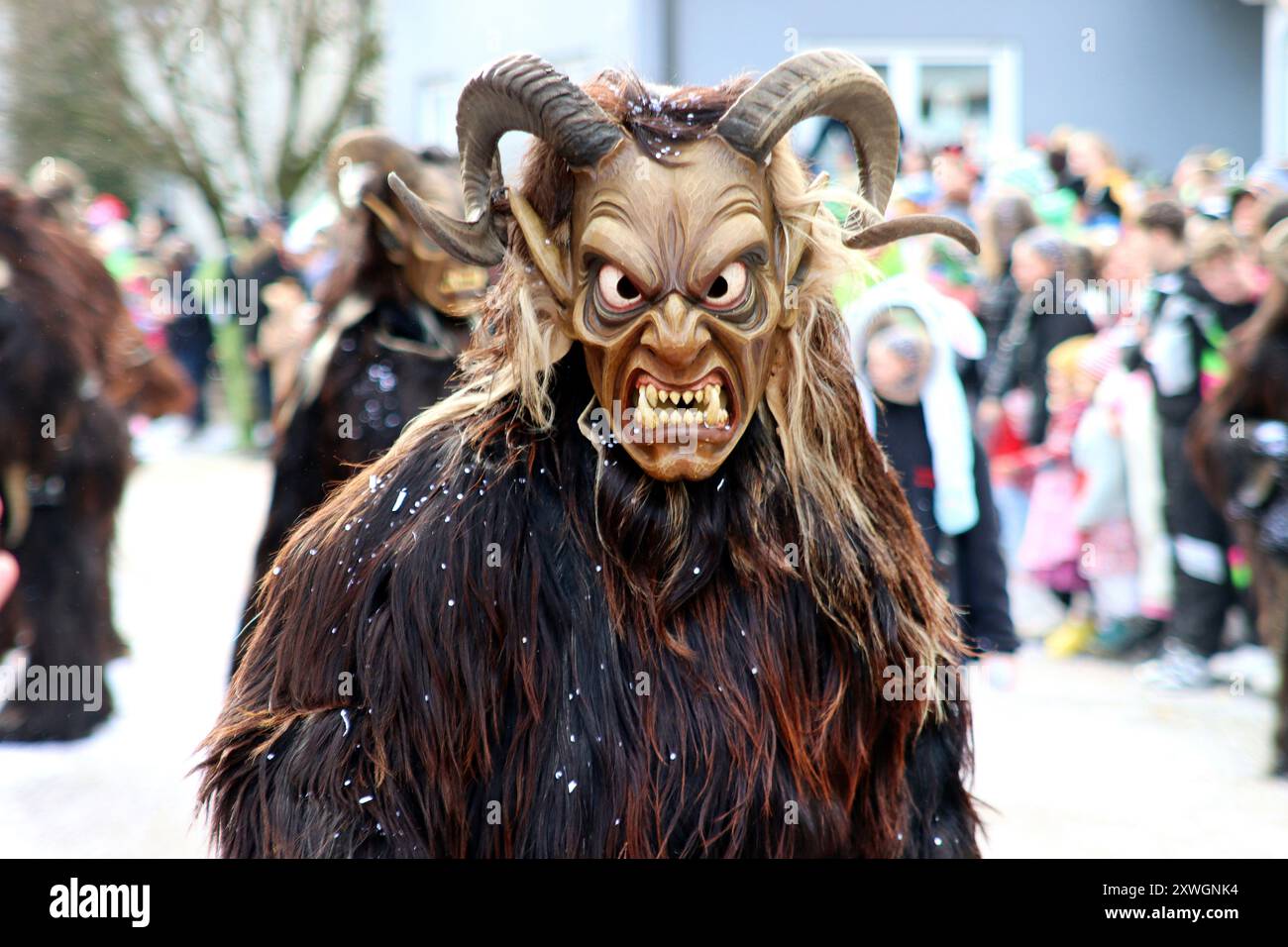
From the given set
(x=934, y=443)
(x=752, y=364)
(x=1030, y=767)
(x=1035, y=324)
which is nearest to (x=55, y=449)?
(x=934, y=443)

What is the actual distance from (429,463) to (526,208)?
459mm

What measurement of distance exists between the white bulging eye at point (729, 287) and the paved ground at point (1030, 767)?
2.24 m

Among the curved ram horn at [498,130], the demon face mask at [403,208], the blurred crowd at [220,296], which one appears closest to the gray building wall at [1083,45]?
the blurred crowd at [220,296]

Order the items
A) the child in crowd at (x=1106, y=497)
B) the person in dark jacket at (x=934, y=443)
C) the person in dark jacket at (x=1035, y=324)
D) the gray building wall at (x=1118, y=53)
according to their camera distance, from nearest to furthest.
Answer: the person in dark jacket at (x=934, y=443), the child in crowd at (x=1106, y=497), the person in dark jacket at (x=1035, y=324), the gray building wall at (x=1118, y=53)

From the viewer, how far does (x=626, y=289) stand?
100 inches

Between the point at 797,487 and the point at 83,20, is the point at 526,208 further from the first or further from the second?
the point at 83,20

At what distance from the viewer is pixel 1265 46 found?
14961mm

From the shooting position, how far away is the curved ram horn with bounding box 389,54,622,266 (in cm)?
253

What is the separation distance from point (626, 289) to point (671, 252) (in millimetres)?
98

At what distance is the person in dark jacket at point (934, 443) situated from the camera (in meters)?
4.45

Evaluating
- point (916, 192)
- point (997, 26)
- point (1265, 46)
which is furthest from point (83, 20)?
point (1265, 46)

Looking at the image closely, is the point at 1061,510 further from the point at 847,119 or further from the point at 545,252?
the point at 545,252

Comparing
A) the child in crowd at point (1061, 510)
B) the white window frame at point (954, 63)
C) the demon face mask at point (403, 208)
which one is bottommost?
the child in crowd at point (1061, 510)

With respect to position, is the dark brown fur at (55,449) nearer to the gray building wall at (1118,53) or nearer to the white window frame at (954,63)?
the gray building wall at (1118,53)
